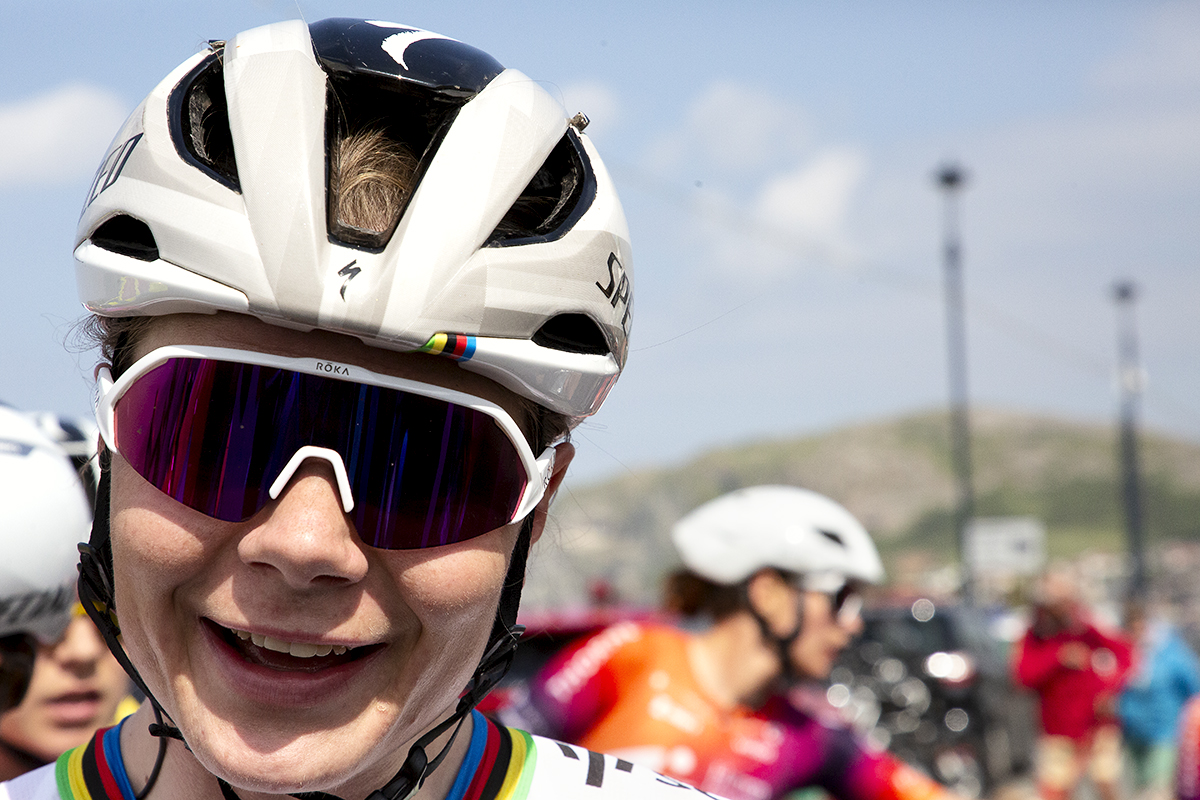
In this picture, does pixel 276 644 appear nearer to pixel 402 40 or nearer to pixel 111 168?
pixel 111 168

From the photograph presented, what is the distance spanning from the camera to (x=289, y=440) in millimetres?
1583

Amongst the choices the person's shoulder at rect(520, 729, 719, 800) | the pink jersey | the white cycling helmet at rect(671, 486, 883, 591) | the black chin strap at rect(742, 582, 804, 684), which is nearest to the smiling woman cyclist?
the person's shoulder at rect(520, 729, 719, 800)

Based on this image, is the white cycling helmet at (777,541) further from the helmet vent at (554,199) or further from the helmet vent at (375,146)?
the helmet vent at (375,146)

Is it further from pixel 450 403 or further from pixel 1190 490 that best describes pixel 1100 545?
pixel 450 403

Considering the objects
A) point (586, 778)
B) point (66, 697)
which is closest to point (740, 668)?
point (66, 697)

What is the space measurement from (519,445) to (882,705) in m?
11.4

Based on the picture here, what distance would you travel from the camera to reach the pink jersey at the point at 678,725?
15.0 ft

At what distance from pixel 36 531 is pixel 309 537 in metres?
1.69

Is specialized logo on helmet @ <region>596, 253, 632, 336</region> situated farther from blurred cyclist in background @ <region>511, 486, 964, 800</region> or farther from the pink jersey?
the pink jersey

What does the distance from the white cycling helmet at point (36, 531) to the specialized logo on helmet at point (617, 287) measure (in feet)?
5.70

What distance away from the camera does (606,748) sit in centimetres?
466

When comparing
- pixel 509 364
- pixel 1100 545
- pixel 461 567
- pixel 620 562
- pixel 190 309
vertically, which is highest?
pixel 190 309

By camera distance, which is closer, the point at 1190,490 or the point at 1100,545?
the point at 1100,545

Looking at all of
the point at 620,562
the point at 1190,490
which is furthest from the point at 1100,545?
the point at 620,562
